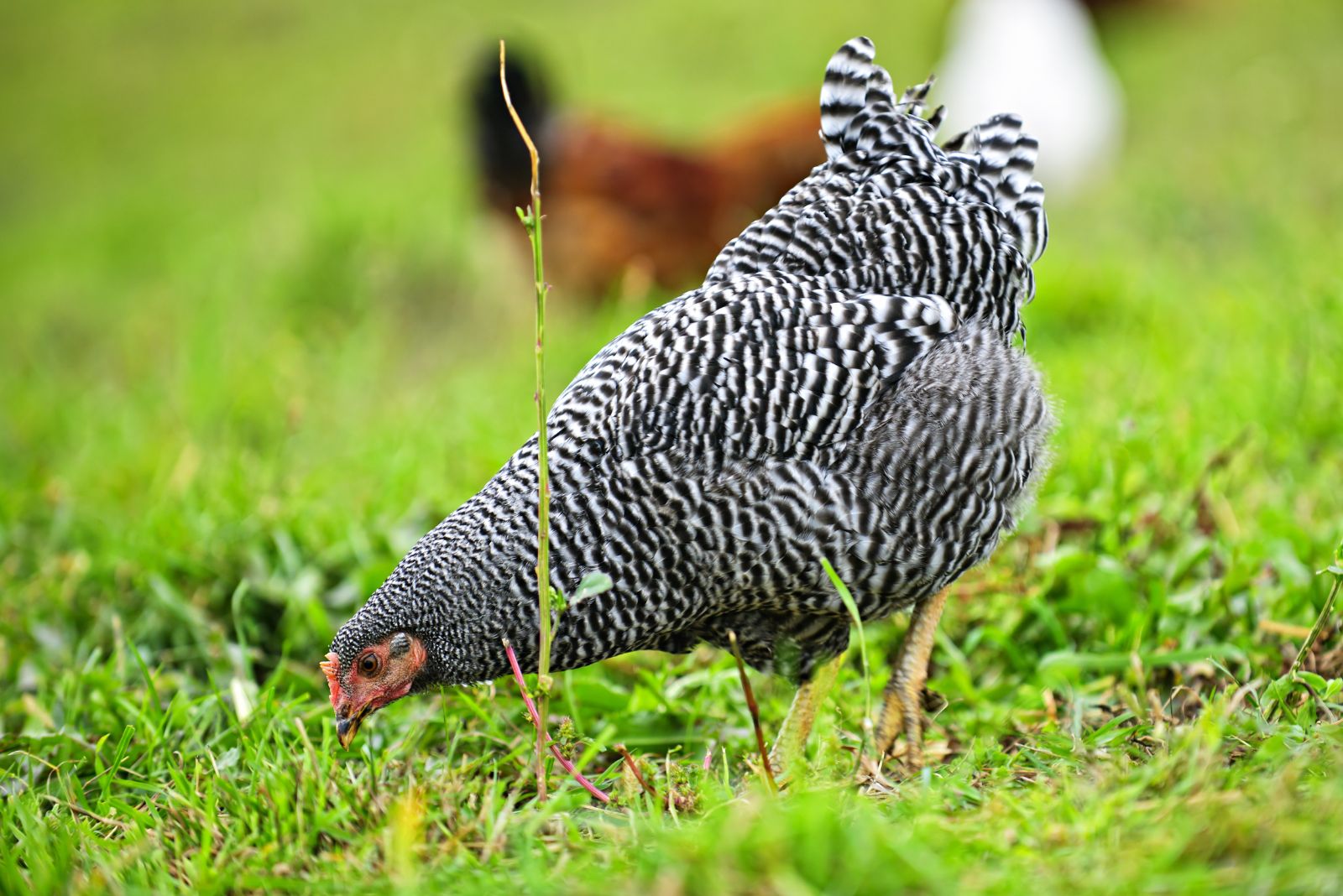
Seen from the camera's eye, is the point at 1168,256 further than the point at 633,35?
No

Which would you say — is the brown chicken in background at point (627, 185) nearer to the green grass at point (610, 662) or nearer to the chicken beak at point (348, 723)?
the green grass at point (610, 662)

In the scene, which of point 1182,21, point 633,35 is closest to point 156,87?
point 633,35

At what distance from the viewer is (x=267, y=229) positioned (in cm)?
798

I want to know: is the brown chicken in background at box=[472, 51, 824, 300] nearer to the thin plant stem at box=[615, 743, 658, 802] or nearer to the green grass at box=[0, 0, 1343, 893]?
the green grass at box=[0, 0, 1343, 893]

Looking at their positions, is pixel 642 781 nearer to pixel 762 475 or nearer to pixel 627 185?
pixel 762 475

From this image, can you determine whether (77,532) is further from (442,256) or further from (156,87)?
(156,87)

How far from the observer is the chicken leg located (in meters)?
2.71

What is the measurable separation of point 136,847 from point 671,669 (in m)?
1.42

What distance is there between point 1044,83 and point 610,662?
785 centimetres

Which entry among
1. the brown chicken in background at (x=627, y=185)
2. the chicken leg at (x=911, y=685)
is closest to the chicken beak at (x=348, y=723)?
the chicken leg at (x=911, y=685)

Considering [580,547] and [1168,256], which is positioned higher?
[1168,256]

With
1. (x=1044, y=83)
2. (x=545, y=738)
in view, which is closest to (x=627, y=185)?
(x=1044, y=83)

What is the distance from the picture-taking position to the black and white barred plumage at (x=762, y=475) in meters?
2.40

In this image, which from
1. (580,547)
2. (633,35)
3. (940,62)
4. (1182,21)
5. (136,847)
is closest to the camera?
(136,847)
